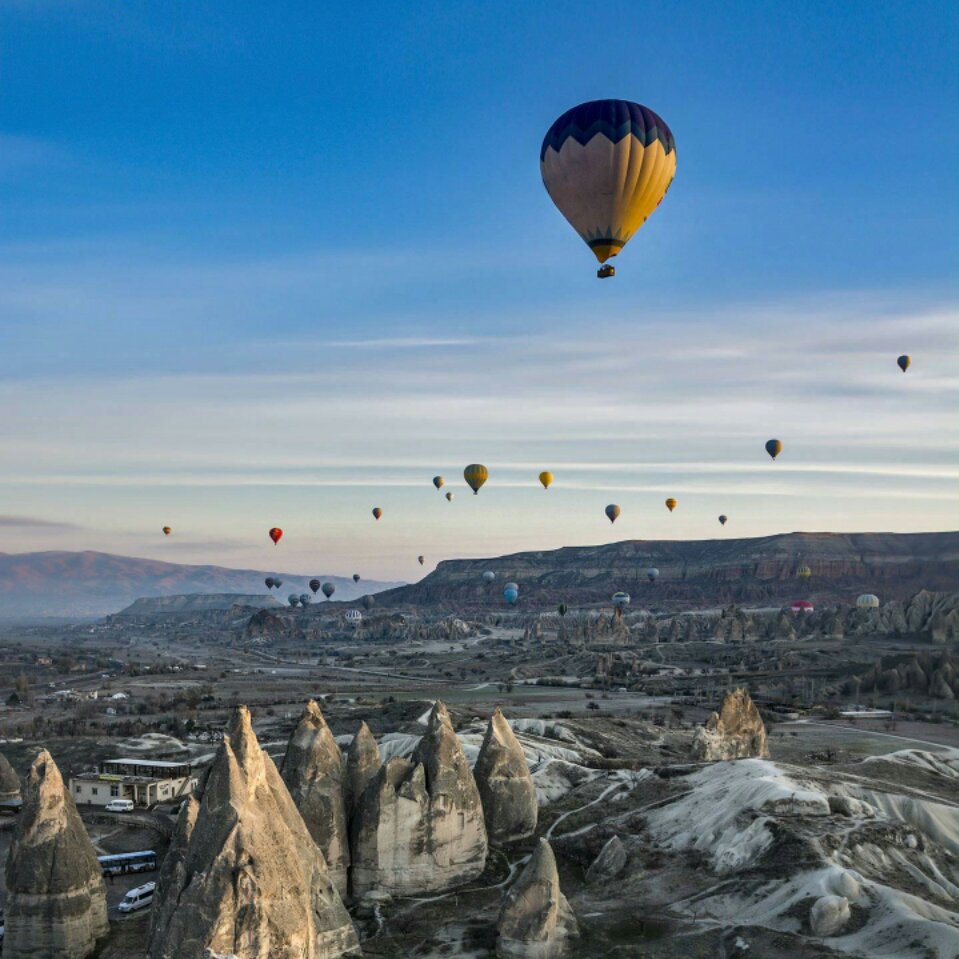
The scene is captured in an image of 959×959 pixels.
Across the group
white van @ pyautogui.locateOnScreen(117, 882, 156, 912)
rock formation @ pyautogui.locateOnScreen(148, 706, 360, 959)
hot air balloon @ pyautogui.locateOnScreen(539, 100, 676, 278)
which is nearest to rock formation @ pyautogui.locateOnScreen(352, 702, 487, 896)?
white van @ pyautogui.locateOnScreen(117, 882, 156, 912)

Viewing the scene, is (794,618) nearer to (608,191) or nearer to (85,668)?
(85,668)

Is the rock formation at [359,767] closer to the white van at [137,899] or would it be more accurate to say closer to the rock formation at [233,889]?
the white van at [137,899]

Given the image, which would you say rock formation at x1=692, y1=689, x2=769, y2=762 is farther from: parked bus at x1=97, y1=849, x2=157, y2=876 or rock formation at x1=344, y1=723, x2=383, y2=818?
parked bus at x1=97, y1=849, x2=157, y2=876

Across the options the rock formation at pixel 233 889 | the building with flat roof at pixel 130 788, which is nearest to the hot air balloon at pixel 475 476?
the building with flat roof at pixel 130 788

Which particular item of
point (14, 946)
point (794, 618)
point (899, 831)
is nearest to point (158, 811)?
point (14, 946)

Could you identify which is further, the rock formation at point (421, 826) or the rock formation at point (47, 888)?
the rock formation at point (421, 826)

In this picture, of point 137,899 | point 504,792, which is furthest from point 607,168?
point 137,899
